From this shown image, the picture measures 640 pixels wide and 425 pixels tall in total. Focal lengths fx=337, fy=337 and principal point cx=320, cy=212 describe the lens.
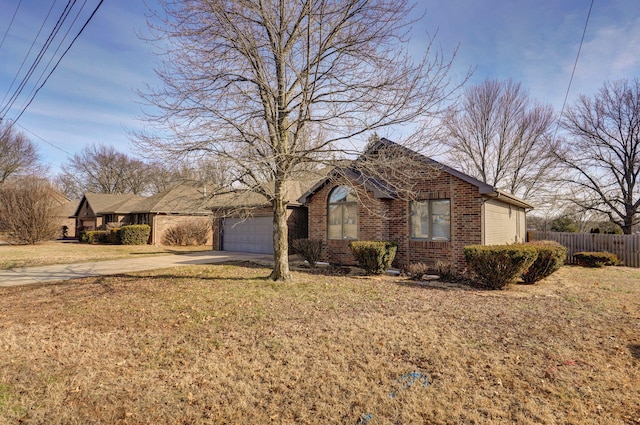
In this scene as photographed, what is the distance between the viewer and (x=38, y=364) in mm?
4211

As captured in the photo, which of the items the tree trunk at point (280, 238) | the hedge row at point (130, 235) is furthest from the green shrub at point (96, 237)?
the tree trunk at point (280, 238)

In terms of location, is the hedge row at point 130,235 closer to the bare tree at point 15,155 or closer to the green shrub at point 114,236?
the green shrub at point 114,236

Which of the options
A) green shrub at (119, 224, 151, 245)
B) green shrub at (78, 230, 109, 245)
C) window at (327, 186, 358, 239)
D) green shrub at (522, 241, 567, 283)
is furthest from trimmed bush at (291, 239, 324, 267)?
green shrub at (78, 230, 109, 245)

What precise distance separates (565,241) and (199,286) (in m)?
17.3

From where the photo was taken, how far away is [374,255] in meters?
10.7

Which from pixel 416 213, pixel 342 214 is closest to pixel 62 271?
pixel 342 214

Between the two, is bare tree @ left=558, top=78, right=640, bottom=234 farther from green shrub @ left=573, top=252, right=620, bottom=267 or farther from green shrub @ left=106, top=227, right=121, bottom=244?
green shrub @ left=106, top=227, right=121, bottom=244

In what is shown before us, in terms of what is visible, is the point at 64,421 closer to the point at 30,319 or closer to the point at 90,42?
the point at 30,319

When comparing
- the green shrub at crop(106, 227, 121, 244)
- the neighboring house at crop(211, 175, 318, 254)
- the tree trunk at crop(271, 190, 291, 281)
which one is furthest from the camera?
the green shrub at crop(106, 227, 121, 244)

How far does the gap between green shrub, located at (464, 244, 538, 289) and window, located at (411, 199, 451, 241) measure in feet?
7.68

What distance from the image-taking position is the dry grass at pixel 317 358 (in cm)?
317

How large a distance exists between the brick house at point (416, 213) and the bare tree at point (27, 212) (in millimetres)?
21289

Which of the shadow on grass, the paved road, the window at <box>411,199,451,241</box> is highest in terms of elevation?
the window at <box>411,199,451,241</box>

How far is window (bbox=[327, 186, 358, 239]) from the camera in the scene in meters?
13.0
